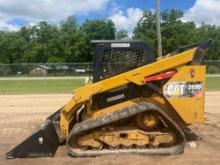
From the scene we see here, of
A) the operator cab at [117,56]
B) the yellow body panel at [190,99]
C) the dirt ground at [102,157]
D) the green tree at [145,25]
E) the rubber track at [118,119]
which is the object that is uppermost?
the green tree at [145,25]

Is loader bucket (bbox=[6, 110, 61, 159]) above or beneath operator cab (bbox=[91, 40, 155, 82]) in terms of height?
beneath

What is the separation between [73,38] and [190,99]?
2680 inches

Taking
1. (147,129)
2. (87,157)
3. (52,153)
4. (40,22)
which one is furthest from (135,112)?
(40,22)

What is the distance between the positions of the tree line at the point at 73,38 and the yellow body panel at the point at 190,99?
2408 inches

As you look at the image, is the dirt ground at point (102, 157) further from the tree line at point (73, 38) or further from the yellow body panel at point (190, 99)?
the tree line at point (73, 38)

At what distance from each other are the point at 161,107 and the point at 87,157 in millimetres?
1687

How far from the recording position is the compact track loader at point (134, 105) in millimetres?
8703

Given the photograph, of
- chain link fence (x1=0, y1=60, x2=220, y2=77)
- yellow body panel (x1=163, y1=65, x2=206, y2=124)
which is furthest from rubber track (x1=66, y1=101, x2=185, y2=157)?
chain link fence (x1=0, y1=60, x2=220, y2=77)

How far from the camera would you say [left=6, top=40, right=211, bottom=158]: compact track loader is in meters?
8.70

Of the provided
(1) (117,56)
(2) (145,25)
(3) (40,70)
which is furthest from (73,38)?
(1) (117,56)

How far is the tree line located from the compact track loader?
61.0 metres

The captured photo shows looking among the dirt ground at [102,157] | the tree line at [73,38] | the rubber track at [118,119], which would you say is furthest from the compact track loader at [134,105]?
the tree line at [73,38]

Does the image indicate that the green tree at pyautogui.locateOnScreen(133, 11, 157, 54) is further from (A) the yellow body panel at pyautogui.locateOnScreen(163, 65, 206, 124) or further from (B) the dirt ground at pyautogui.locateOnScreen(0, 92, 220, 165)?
(A) the yellow body panel at pyautogui.locateOnScreen(163, 65, 206, 124)

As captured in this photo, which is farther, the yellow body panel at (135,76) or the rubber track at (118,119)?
the yellow body panel at (135,76)
